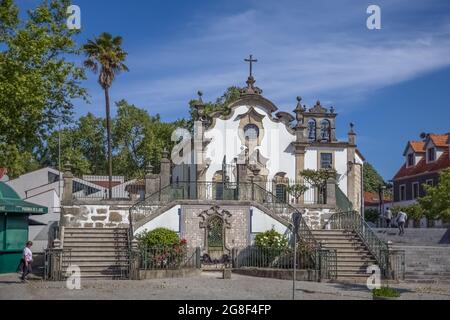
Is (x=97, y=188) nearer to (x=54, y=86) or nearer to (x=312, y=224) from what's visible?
(x=54, y=86)

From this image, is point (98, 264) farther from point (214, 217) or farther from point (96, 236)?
point (214, 217)

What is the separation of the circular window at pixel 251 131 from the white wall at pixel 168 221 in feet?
48.5

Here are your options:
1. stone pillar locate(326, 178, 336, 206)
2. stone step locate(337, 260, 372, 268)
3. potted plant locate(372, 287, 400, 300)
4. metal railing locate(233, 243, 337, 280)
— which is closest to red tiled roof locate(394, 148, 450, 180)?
stone pillar locate(326, 178, 336, 206)

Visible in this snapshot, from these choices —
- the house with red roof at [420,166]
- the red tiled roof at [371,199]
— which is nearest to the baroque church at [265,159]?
the house with red roof at [420,166]

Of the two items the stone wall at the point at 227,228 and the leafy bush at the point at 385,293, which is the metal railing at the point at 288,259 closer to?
the stone wall at the point at 227,228

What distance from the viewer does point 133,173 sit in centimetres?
6894

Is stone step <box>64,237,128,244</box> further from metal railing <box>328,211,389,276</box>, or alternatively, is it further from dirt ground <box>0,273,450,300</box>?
metal railing <box>328,211,389,276</box>

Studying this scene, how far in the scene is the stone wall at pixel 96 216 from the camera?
2869cm

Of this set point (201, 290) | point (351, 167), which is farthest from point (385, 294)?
point (351, 167)

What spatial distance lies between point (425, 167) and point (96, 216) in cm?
3164

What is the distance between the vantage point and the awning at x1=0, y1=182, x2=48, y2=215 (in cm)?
2445

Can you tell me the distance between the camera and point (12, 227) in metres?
25.1

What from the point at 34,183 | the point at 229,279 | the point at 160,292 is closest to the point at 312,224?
the point at 229,279

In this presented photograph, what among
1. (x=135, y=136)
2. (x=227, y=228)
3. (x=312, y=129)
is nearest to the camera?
(x=227, y=228)
